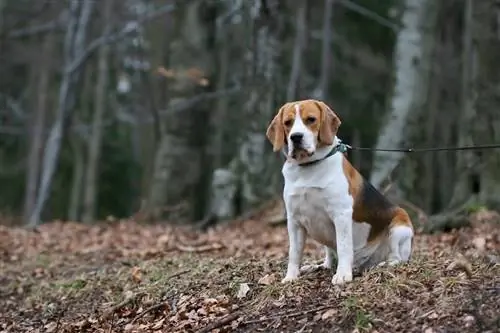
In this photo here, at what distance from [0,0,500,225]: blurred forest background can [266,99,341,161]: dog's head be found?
295 inches

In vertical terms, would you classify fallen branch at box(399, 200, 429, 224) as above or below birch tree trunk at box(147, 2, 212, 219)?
below

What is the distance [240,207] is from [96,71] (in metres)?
19.2

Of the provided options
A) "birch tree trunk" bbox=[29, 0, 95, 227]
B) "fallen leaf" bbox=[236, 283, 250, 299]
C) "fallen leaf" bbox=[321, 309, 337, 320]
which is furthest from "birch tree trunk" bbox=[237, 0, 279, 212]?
"fallen leaf" bbox=[321, 309, 337, 320]

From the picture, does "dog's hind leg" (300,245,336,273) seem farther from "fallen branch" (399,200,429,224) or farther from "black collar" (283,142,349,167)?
"fallen branch" (399,200,429,224)

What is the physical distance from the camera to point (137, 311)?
26.0ft

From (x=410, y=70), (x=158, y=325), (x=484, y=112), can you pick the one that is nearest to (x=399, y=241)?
(x=158, y=325)

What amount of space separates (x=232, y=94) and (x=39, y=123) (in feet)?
48.9

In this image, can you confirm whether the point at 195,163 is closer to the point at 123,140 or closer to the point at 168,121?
the point at 168,121

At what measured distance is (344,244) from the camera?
282 inches

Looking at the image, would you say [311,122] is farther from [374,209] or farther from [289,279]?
[289,279]

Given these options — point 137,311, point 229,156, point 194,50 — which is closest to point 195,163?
point 194,50

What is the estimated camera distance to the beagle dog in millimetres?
7027

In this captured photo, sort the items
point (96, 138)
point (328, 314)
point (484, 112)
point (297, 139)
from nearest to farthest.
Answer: point (328, 314)
point (297, 139)
point (484, 112)
point (96, 138)

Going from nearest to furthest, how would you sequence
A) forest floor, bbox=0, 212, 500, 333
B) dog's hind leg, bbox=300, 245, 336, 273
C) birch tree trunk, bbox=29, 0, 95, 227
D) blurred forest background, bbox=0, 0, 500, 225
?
1. forest floor, bbox=0, 212, 500, 333
2. dog's hind leg, bbox=300, 245, 336, 273
3. blurred forest background, bbox=0, 0, 500, 225
4. birch tree trunk, bbox=29, 0, 95, 227
